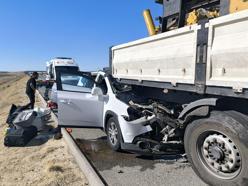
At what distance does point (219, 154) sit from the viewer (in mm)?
4066

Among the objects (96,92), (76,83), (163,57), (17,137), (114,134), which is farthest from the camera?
(76,83)

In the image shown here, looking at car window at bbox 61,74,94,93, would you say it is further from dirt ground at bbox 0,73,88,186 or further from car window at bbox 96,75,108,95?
dirt ground at bbox 0,73,88,186

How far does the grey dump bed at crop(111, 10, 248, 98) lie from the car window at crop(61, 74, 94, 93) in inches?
78.6

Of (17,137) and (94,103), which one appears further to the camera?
(17,137)

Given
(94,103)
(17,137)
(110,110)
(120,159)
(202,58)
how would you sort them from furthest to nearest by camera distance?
(17,137)
(94,103)
(110,110)
(120,159)
(202,58)

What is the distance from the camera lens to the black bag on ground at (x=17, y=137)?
7375mm

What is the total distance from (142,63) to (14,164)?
127 inches

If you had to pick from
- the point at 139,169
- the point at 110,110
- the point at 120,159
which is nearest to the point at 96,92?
the point at 110,110

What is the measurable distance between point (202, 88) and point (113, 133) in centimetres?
269

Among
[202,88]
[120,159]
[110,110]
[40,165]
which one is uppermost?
[202,88]

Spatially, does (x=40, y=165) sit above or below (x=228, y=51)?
below

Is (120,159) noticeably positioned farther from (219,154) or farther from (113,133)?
(219,154)

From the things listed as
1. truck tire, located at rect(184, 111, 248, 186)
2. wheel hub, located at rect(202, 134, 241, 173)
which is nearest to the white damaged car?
truck tire, located at rect(184, 111, 248, 186)

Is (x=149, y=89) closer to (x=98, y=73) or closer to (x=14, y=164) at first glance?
(x=98, y=73)
